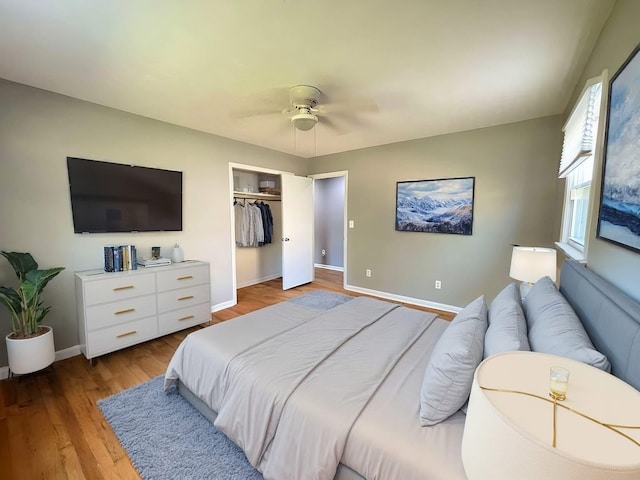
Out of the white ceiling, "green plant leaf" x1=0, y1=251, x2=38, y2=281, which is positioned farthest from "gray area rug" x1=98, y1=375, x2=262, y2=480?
the white ceiling

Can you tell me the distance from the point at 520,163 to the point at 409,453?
3290 mm

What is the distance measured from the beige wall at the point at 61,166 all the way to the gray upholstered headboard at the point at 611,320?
3.54 m

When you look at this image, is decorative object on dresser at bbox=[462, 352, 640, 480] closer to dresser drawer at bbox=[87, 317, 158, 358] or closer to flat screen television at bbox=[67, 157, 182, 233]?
dresser drawer at bbox=[87, 317, 158, 358]

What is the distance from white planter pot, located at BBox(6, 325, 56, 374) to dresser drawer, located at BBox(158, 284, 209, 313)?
2.76 ft

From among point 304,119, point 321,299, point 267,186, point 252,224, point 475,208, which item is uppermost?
point 304,119

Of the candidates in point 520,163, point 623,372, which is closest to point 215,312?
point 623,372

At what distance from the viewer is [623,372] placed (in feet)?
2.66

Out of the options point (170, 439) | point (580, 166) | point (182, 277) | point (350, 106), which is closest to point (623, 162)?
point (580, 166)

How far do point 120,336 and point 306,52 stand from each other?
9.18 ft

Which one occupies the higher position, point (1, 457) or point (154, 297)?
point (154, 297)

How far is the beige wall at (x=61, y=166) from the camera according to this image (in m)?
2.17

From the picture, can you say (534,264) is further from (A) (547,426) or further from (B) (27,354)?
(B) (27,354)

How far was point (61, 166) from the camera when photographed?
239 cm

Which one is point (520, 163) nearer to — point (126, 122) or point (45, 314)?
point (126, 122)
